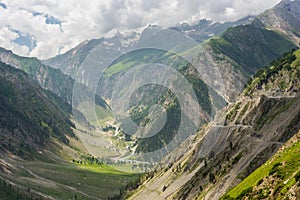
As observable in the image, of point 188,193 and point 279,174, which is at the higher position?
point 279,174

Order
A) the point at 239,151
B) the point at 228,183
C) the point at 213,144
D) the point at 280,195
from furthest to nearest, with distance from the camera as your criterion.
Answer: the point at 213,144, the point at 239,151, the point at 228,183, the point at 280,195

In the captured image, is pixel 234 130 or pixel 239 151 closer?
pixel 239 151

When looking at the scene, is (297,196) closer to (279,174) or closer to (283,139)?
(279,174)

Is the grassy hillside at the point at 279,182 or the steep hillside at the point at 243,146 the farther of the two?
the steep hillside at the point at 243,146

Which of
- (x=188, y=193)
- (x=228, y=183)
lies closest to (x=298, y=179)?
(x=228, y=183)

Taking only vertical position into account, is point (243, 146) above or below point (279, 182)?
below

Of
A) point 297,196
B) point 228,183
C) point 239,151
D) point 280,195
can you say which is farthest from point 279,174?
point 239,151

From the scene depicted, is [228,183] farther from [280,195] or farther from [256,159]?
[280,195]

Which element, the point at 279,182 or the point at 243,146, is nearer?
the point at 279,182

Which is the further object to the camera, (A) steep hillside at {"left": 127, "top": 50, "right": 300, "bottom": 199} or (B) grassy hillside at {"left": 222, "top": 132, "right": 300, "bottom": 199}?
(A) steep hillside at {"left": 127, "top": 50, "right": 300, "bottom": 199}

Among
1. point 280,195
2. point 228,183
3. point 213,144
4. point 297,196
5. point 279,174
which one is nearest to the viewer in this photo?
point 297,196
